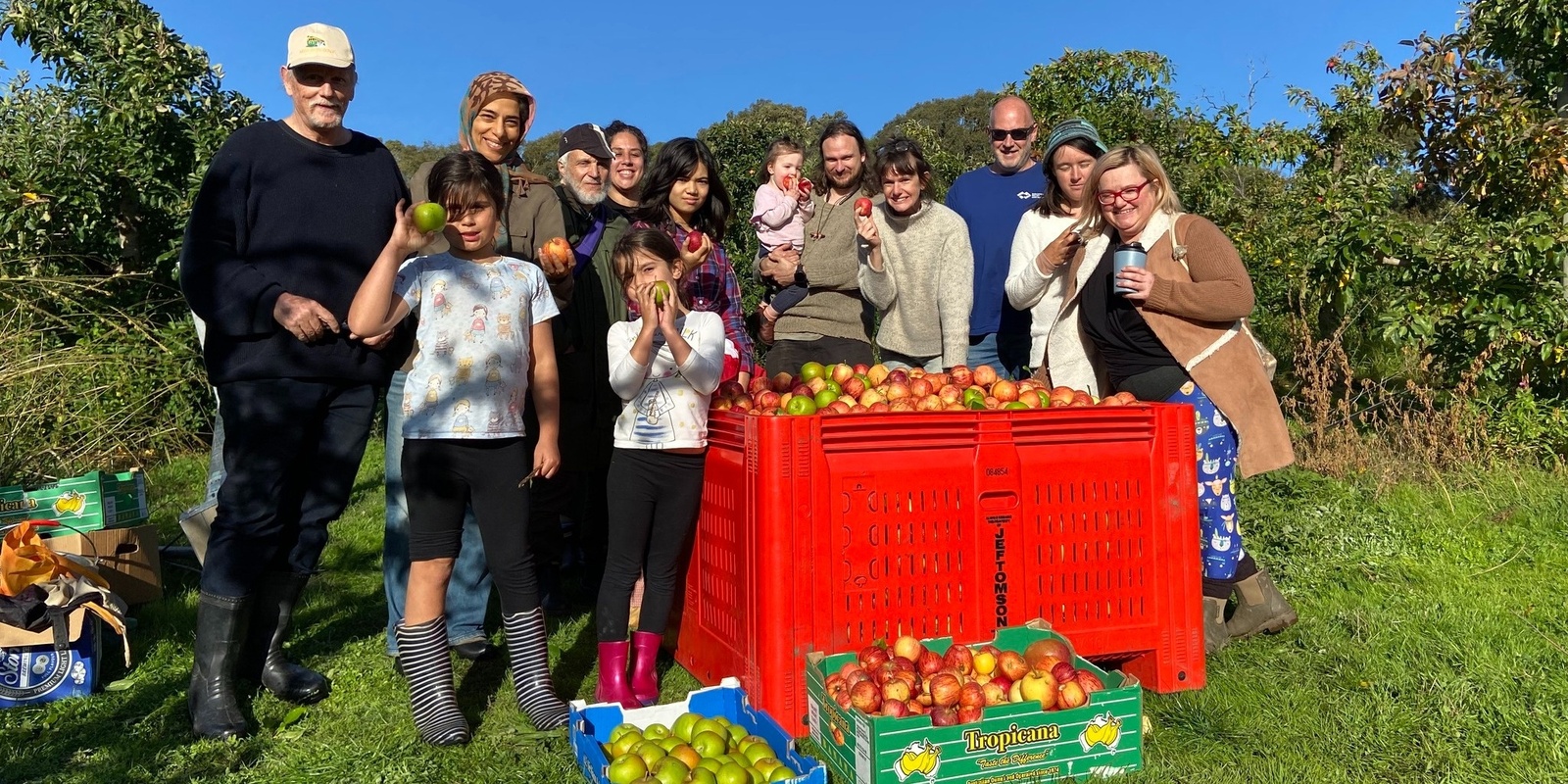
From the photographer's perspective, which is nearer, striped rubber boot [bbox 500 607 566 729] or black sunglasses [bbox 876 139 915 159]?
striped rubber boot [bbox 500 607 566 729]

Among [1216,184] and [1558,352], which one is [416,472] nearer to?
[1558,352]

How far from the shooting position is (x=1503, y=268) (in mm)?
6414

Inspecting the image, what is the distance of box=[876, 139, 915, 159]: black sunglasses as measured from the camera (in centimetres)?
487

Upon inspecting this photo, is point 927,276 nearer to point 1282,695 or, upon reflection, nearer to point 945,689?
point 1282,695

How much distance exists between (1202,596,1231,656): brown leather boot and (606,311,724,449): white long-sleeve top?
6.51 feet

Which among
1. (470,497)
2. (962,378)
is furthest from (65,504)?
(962,378)

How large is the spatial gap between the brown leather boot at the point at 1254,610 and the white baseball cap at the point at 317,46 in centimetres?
367

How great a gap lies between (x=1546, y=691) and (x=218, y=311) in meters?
4.31

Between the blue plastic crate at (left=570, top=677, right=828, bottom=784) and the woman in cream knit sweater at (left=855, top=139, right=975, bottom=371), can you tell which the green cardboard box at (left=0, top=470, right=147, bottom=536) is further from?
the woman in cream knit sweater at (left=855, top=139, right=975, bottom=371)

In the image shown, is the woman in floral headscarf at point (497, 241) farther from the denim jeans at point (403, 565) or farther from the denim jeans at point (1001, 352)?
the denim jeans at point (1001, 352)

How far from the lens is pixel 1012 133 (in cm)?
534

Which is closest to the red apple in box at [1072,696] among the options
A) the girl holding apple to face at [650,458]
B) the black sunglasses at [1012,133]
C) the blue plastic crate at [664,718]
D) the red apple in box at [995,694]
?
the red apple in box at [995,694]

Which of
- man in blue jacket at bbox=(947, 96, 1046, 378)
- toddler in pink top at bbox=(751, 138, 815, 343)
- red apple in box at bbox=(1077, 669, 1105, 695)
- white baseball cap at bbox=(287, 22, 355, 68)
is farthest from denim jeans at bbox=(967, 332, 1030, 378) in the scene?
white baseball cap at bbox=(287, 22, 355, 68)

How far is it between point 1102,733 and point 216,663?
2.69m
